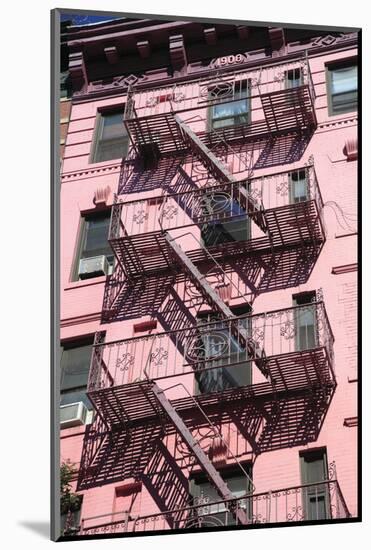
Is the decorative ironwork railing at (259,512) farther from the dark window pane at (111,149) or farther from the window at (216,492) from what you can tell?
the dark window pane at (111,149)

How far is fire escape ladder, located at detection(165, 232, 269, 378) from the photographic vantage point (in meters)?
18.9

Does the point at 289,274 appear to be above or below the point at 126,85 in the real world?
below

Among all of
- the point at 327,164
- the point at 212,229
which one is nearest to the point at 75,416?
the point at 212,229

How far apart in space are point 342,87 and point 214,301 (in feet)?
13.6

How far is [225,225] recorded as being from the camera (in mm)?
20578

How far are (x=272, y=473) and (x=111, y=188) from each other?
549cm

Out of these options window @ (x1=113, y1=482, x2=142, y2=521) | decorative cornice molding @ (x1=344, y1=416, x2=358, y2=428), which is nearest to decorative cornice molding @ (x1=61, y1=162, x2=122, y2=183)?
window @ (x1=113, y1=482, x2=142, y2=521)

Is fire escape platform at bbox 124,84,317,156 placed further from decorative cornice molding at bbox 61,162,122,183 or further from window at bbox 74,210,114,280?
window at bbox 74,210,114,280

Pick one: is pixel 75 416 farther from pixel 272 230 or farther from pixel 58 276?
pixel 272 230

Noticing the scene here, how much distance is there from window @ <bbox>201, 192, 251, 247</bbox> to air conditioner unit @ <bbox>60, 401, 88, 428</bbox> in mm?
3086

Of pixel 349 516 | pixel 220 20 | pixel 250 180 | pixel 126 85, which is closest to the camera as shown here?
pixel 349 516

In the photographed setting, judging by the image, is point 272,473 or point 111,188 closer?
point 272,473

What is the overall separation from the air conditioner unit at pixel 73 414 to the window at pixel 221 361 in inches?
58.4

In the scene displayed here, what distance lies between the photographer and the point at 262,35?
21.7 meters
